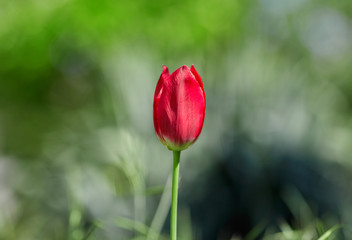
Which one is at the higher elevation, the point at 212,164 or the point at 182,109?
the point at 182,109

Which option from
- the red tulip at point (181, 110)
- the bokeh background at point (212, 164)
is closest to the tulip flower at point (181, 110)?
the red tulip at point (181, 110)

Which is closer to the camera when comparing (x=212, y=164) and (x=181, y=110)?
(x=181, y=110)

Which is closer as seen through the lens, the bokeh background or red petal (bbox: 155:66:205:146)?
red petal (bbox: 155:66:205:146)

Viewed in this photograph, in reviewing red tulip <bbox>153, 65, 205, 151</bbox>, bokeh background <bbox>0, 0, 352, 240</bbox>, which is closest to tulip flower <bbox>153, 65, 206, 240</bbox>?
red tulip <bbox>153, 65, 205, 151</bbox>

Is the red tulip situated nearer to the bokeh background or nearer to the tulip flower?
the tulip flower

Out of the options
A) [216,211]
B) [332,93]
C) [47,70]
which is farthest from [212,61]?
[47,70]

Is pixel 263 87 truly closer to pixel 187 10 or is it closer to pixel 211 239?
pixel 211 239

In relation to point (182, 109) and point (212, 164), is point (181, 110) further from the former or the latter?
point (212, 164)

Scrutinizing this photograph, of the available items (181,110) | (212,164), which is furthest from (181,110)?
(212,164)
